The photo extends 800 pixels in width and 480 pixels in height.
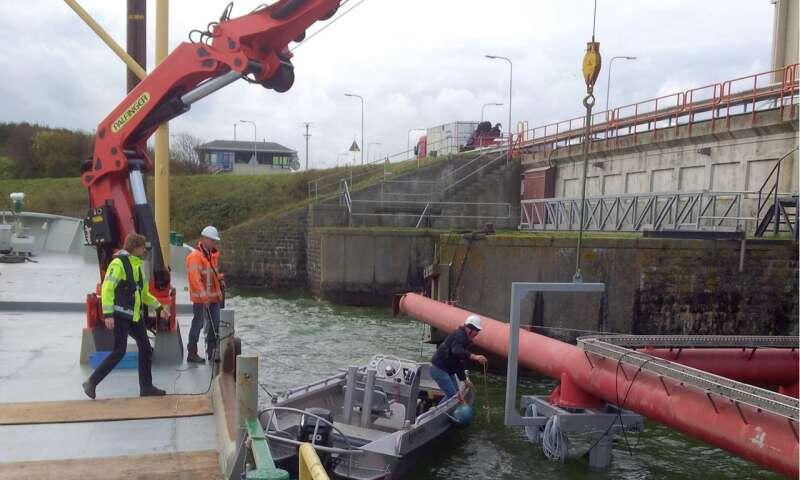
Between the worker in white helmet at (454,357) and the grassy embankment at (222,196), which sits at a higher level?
the grassy embankment at (222,196)

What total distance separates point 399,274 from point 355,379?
15091mm

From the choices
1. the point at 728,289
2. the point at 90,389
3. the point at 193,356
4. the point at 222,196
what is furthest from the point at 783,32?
the point at 222,196

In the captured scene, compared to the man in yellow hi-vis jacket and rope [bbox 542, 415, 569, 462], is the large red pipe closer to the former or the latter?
rope [bbox 542, 415, 569, 462]

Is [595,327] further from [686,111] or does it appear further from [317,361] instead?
[686,111]

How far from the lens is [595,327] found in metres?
14.8

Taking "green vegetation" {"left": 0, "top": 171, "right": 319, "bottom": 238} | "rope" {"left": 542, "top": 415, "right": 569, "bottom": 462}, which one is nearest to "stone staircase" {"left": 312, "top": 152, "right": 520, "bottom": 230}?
"green vegetation" {"left": 0, "top": 171, "right": 319, "bottom": 238}

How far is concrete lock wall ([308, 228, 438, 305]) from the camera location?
24516mm

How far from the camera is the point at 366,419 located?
923cm

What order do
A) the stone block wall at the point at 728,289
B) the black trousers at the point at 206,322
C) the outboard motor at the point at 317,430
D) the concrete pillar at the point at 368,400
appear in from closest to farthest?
the outboard motor at the point at 317,430 → the black trousers at the point at 206,322 → the concrete pillar at the point at 368,400 → the stone block wall at the point at 728,289

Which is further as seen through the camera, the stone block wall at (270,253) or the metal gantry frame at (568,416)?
the stone block wall at (270,253)


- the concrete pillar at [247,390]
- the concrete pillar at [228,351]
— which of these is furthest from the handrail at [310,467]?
the concrete pillar at [228,351]

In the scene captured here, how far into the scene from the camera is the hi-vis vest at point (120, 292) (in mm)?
6359

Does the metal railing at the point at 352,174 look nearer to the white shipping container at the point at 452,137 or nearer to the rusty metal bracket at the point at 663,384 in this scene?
the white shipping container at the point at 452,137

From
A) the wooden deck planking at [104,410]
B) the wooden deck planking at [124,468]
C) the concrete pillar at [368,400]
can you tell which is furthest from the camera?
the concrete pillar at [368,400]
